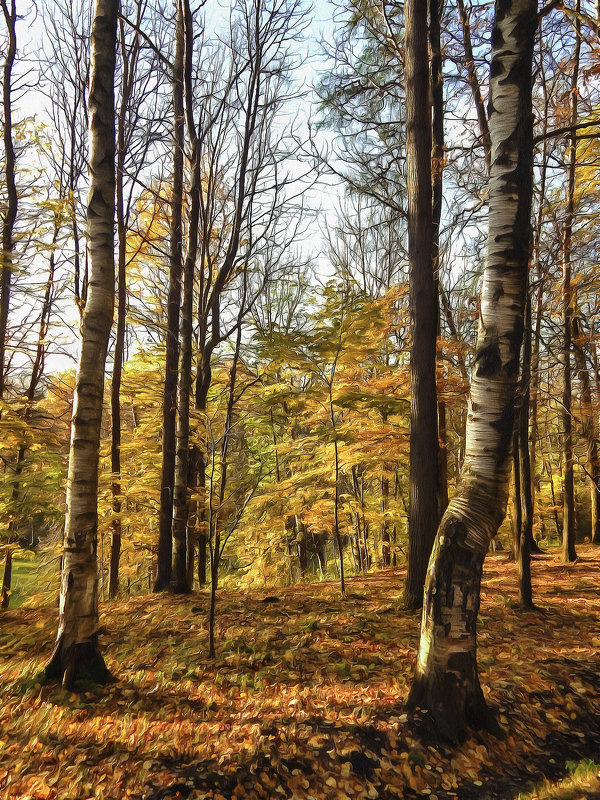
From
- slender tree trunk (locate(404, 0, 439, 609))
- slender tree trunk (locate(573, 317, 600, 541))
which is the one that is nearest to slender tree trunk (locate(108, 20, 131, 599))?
slender tree trunk (locate(404, 0, 439, 609))

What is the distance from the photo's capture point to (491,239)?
3102 mm

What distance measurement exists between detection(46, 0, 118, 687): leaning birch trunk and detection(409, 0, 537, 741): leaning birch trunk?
290cm

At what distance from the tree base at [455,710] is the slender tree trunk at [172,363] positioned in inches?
203

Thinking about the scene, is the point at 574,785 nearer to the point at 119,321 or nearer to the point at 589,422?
the point at 589,422

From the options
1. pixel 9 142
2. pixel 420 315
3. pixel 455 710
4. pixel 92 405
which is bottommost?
pixel 455 710

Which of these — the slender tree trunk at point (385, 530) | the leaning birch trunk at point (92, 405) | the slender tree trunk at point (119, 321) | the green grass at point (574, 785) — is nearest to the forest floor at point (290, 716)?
the green grass at point (574, 785)

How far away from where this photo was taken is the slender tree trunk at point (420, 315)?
5.52 metres

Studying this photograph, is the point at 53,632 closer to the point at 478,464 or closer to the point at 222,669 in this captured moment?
the point at 222,669

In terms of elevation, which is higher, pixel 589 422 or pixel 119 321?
pixel 119 321

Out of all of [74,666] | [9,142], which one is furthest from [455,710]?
[9,142]

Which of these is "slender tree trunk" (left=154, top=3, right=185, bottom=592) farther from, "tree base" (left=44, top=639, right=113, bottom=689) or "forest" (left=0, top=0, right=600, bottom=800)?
"tree base" (left=44, top=639, right=113, bottom=689)

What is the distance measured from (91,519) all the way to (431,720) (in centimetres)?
318

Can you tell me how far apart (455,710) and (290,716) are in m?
1.23

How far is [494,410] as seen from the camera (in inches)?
117
